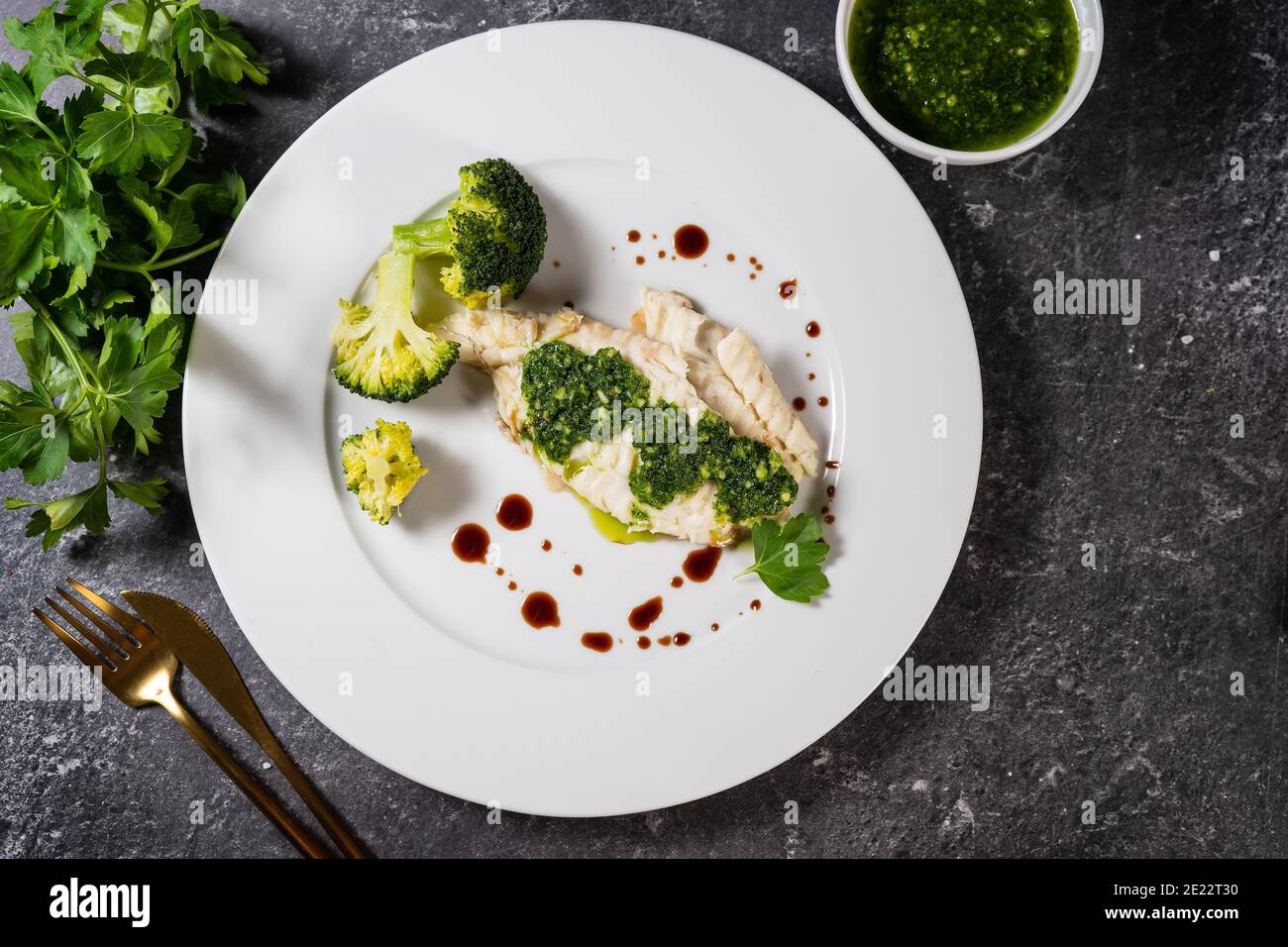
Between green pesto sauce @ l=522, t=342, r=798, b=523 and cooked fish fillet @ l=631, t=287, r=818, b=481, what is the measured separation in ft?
0.41

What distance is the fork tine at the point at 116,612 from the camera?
3.23 m

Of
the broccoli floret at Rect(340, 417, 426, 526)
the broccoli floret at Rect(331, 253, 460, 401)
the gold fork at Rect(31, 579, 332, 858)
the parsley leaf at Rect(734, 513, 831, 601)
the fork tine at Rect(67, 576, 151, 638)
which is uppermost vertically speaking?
the broccoli floret at Rect(331, 253, 460, 401)

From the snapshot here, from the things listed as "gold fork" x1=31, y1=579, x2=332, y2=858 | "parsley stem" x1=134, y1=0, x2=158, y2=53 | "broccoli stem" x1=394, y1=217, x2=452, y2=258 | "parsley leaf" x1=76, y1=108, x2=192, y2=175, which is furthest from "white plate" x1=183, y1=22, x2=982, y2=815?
"parsley stem" x1=134, y1=0, x2=158, y2=53

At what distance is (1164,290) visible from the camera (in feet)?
11.0

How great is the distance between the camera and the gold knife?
10.7 ft

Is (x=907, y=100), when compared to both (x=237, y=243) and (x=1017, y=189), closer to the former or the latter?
(x=1017, y=189)

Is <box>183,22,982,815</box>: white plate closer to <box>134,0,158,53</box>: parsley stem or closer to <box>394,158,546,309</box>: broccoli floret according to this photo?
<box>394,158,546,309</box>: broccoli floret

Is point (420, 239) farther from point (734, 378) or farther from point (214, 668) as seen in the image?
point (214, 668)

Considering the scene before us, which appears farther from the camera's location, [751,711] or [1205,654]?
[1205,654]

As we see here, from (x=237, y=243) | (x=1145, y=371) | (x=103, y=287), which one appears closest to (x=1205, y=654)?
(x=1145, y=371)

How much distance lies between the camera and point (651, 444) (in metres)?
2.96

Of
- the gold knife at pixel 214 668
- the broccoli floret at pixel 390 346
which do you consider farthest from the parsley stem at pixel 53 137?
the gold knife at pixel 214 668

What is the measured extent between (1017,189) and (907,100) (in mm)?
649

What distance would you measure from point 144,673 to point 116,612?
0.25 metres
